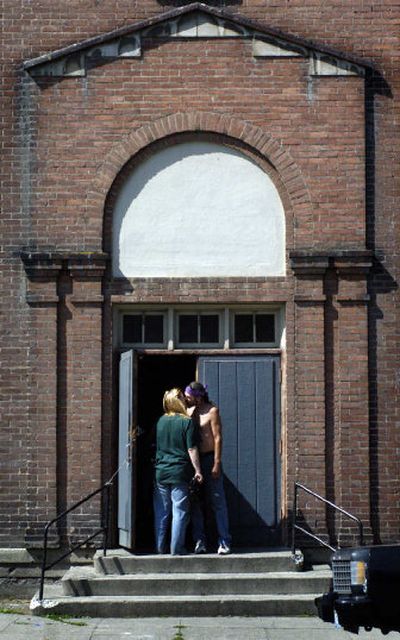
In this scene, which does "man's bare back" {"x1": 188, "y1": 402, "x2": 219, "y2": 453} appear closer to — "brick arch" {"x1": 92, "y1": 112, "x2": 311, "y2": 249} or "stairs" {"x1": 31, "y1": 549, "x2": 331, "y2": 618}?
"stairs" {"x1": 31, "y1": 549, "x2": 331, "y2": 618}

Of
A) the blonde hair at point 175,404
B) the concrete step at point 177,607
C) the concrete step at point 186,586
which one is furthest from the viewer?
the blonde hair at point 175,404

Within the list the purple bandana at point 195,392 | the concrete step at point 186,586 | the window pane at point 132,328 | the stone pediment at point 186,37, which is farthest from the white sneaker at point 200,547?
the stone pediment at point 186,37

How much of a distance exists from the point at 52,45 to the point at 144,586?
6429 millimetres

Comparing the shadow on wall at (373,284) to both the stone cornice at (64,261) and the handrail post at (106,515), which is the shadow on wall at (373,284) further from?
the stone cornice at (64,261)

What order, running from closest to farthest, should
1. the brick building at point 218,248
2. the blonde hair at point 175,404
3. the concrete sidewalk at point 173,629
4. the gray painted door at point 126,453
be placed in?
1. the concrete sidewalk at point 173,629
2. the blonde hair at point 175,404
3. the gray painted door at point 126,453
4. the brick building at point 218,248

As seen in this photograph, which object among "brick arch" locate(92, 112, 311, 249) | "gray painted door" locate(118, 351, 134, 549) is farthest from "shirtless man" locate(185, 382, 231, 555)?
"brick arch" locate(92, 112, 311, 249)

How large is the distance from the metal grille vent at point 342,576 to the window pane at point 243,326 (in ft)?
14.6

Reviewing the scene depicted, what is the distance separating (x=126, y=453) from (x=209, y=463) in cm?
96

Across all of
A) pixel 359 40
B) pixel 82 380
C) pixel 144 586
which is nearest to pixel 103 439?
pixel 82 380

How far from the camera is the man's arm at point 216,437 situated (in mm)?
13703

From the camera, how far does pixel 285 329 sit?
47.7ft

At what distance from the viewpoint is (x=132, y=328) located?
14797 millimetres

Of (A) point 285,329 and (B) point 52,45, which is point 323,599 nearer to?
(A) point 285,329

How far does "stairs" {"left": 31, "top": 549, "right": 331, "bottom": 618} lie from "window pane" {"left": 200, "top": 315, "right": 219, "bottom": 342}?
259cm
